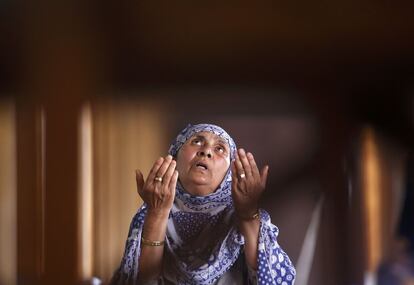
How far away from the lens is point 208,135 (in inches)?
30.3

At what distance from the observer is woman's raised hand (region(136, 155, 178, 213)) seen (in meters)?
0.76

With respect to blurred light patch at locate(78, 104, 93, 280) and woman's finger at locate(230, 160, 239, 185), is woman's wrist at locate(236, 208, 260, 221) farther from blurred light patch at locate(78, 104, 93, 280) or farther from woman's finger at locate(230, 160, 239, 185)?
blurred light patch at locate(78, 104, 93, 280)

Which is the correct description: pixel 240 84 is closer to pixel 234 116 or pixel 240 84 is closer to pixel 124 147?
pixel 234 116

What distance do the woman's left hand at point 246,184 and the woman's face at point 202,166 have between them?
2 centimetres

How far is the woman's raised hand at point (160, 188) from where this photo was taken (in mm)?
758

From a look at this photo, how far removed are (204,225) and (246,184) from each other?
77 millimetres

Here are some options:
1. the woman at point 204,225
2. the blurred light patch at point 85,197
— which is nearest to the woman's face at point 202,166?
the woman at point 204,225

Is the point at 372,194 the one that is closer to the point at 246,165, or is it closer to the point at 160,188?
the point at 246,165

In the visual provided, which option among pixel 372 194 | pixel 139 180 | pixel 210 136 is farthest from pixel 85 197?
pixel 372 194

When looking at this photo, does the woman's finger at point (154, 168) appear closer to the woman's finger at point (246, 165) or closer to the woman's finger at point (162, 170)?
the woman's finger at point (162, 170)

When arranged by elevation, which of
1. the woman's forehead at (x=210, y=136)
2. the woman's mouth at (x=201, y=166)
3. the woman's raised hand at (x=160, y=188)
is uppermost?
the woman's forehead at (x=210, y=136)

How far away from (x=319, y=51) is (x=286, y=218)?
0.22 metres

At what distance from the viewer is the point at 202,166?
76 centimetres

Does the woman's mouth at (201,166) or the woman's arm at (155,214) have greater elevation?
the woman's mouth at (201,166)
